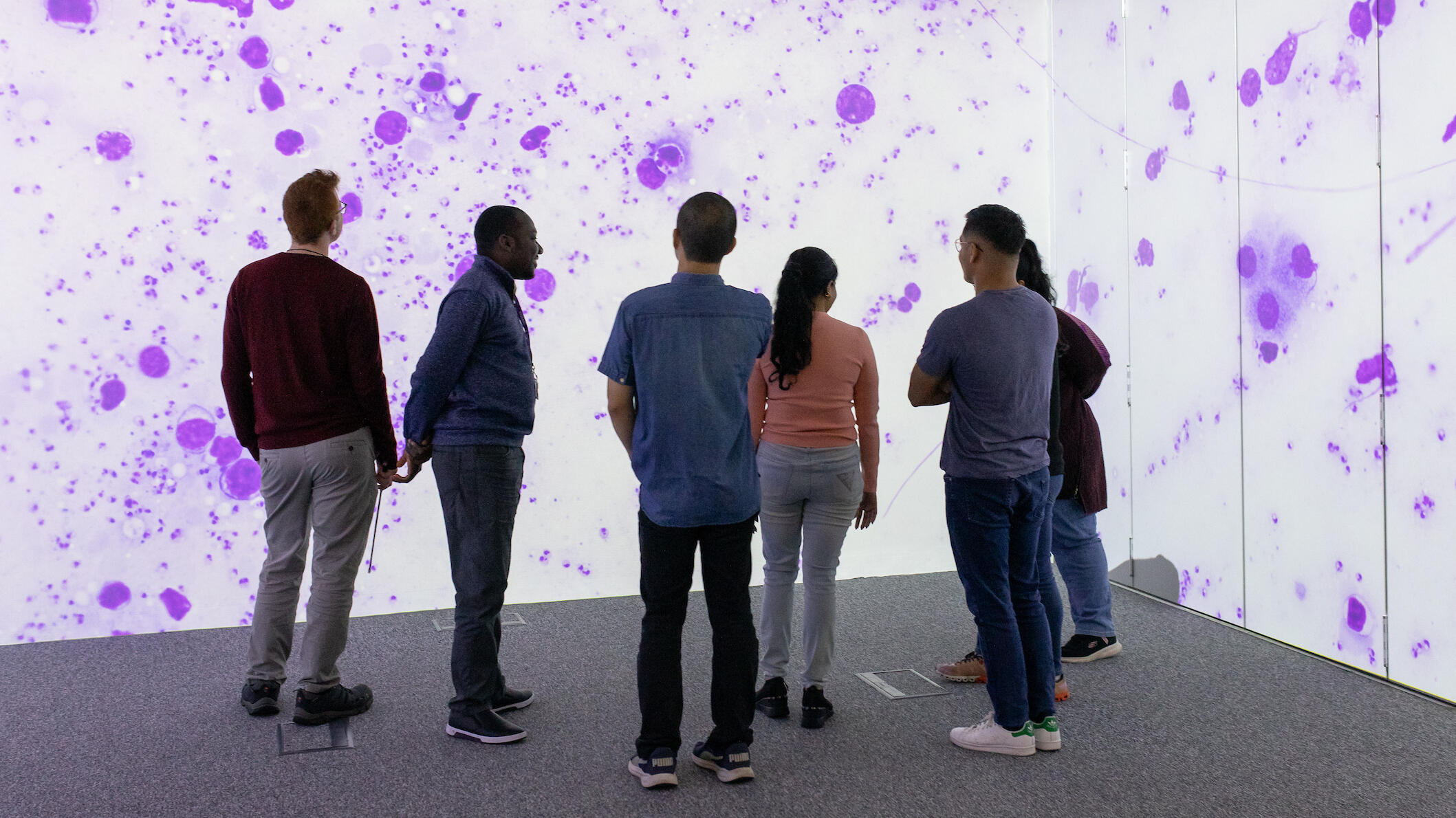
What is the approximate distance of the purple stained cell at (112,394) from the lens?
363 cm

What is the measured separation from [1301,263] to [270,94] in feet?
11.7

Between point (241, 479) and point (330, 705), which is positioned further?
point (241, 479)

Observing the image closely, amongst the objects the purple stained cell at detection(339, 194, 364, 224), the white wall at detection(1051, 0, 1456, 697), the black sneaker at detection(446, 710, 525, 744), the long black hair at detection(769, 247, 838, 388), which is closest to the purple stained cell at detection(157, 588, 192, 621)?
the purple stained cell at detection(339, 194, 364, 224)

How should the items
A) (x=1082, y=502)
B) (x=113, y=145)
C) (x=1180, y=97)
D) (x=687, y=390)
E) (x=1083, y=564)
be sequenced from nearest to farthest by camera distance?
(x=687, y=390) → (x=1082, y=502) → (x=1083, y=564) → (x=113, y=145) → (x=1180, y=97)

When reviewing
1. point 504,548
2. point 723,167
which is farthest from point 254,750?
point 723,167

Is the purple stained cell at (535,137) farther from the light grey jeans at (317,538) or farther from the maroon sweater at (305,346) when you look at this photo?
→ the light grey jeans at (317,538)

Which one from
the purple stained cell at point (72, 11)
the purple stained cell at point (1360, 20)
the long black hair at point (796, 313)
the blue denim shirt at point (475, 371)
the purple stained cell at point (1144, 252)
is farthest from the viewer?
the purple stained cell at point (1144, 252)

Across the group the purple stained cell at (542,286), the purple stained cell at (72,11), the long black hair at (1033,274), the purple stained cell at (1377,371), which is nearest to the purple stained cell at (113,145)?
the purple stained cell at (72,11)

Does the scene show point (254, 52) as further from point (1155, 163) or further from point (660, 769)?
point (1155, 163)

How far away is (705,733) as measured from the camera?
2.64m

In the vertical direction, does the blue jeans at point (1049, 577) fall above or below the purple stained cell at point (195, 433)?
below

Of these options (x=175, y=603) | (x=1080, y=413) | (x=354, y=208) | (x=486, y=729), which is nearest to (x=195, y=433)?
(x=175, y=603)

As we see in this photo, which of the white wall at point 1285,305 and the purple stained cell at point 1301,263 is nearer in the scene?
the white wall at point 1285,305

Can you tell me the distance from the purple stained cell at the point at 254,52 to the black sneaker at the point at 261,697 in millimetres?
2219
